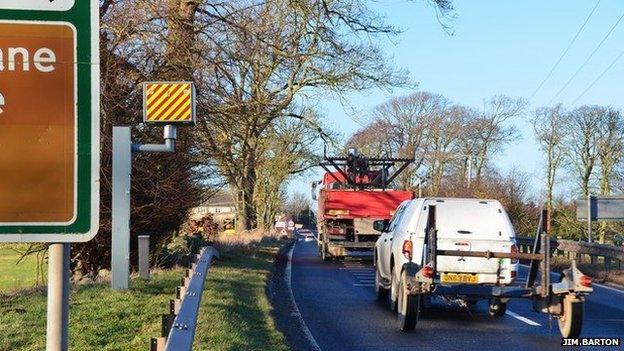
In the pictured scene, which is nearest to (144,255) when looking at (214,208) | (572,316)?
(572,316)

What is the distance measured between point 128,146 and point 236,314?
9.60ft

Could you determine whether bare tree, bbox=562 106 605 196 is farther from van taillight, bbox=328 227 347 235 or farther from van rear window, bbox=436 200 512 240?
van rear window, bbox=436 200 512 240

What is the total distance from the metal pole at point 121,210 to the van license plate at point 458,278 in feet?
14.7

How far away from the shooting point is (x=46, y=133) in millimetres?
2529

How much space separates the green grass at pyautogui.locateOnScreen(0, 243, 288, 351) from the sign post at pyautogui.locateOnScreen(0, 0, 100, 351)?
5045 millimetres

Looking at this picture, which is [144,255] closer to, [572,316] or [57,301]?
[572,316]

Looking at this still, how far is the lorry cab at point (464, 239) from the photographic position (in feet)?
37.4

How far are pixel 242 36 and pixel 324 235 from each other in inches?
461

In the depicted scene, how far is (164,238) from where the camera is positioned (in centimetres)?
1834

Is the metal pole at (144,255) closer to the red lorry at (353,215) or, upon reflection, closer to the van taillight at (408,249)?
the van taillight at (408,249)

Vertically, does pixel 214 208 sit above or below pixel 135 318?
below

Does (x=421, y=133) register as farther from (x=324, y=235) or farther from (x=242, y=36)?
(x=242, y=36)

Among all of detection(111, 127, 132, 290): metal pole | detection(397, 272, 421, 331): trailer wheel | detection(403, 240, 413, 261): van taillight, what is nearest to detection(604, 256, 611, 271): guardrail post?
detection(403, 240, 413, 261): van taillight

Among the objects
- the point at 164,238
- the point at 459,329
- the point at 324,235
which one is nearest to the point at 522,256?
the point at 459,329
